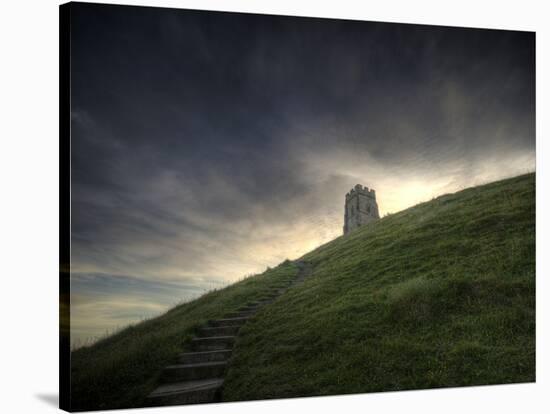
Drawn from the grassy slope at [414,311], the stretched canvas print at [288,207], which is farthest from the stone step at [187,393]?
the grassy slope at [414,311]

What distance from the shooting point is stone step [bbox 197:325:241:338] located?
10.5 meters

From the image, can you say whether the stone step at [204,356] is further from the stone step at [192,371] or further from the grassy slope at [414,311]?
the grassy slope at [414,311]

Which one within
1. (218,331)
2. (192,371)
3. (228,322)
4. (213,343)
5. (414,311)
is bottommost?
(192,371)

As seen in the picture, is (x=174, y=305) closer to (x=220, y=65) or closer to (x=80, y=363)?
(x=80, y=363)

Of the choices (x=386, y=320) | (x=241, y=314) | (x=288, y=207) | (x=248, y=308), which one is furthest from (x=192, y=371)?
(x=386, y=320)

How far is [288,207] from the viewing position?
Result: 36.4 ft

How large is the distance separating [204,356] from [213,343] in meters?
0.38

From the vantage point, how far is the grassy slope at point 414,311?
10.2 metres

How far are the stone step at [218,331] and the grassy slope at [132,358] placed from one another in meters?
0.17

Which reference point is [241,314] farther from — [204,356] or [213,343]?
[204,356]

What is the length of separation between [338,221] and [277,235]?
4.53 ft

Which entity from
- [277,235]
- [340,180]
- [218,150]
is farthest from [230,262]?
[340,180]

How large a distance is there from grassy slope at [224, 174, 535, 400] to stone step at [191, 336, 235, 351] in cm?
26

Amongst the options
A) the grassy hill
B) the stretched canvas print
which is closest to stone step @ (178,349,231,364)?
the stretched canvas print
